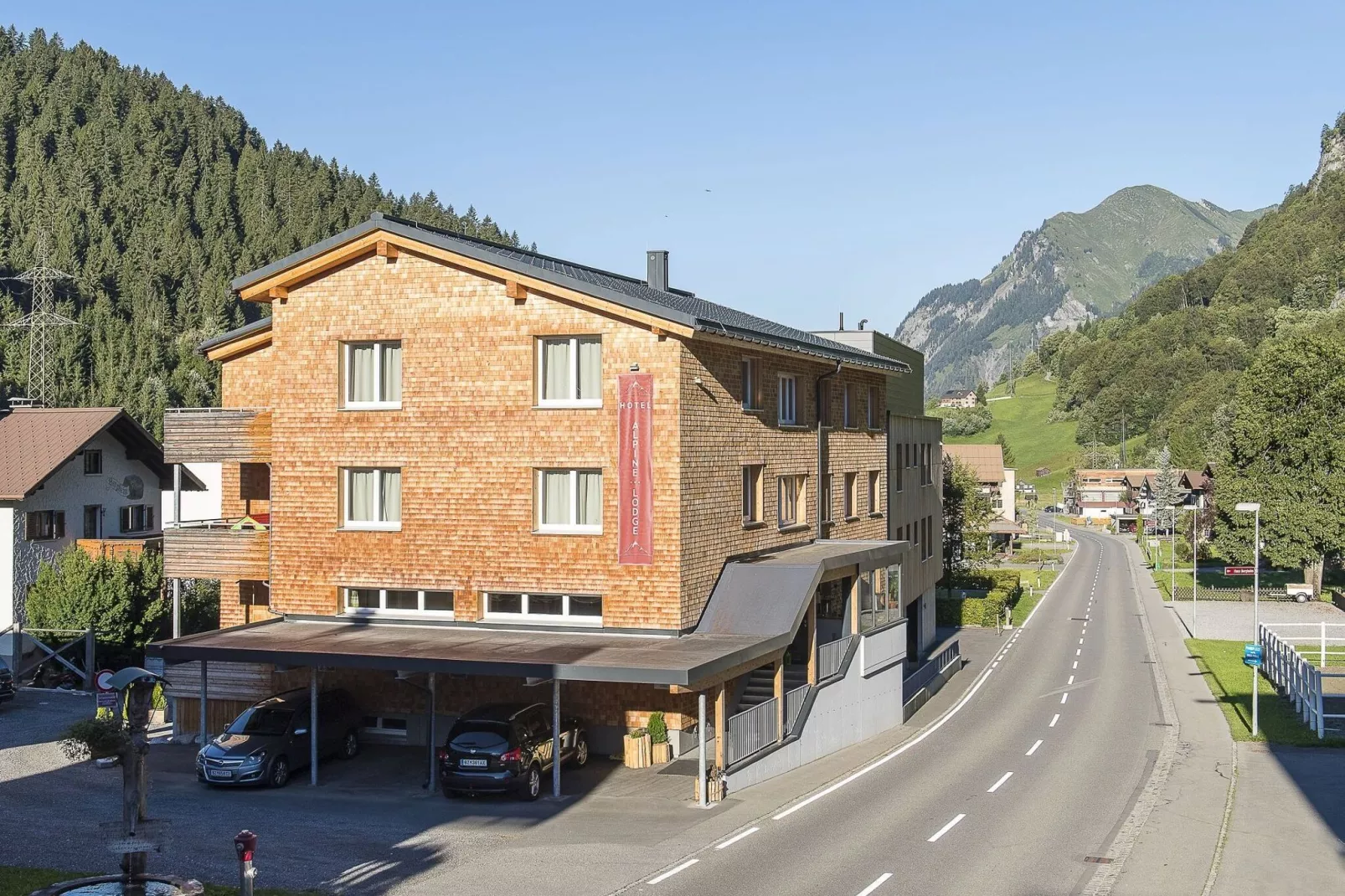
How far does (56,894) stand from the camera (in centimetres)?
1569

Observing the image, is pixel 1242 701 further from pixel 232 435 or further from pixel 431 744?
pixel 232 435

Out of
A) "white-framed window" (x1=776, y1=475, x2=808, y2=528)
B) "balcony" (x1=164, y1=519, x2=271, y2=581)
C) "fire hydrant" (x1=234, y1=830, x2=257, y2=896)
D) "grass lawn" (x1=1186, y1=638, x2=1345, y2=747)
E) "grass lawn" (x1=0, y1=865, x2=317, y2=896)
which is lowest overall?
"grass lawn" (x1=1186, y1=638, x2=1345, y2=747)

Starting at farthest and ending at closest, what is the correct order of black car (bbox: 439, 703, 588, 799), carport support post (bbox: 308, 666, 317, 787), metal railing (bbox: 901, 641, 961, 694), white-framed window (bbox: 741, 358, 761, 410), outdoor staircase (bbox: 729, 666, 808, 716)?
metal railing (bbox: 901, 641, 961, 694), white-framed window (bbox: 741, 358, 761, 410), outdoor staircase (bbox: 729, 666, 808, 716), carport support post (bbox: 308, 666, 317, 787), black car (bbox: 439, 703, 588, 799)

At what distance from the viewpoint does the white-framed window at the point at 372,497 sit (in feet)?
97.2

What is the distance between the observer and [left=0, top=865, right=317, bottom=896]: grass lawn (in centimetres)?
1695

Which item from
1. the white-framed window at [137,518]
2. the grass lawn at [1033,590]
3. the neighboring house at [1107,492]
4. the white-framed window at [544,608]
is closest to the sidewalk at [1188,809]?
the white-framed window at [544,608]

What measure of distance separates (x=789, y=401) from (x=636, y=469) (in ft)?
28.4

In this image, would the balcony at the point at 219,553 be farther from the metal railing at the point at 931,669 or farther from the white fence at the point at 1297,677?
the white fence at the point at 1297,677

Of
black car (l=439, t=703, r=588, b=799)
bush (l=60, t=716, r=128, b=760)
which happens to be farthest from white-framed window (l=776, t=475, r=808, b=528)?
bush (l=60, t=716, r=128, b=760)

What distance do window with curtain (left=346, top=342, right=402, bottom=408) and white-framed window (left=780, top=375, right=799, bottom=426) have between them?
10.3 m

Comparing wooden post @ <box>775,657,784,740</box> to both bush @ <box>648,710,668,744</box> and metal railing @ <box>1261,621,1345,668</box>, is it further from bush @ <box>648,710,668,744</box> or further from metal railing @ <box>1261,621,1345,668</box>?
metal railing @ <box>1261,621,1345,668</box>

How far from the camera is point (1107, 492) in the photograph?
589ft

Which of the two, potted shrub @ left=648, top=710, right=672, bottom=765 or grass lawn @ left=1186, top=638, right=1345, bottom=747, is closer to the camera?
potted shrub @ left=648, top=710, right=672, bottom=765

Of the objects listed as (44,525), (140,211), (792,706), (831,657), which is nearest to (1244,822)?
(792,706)
